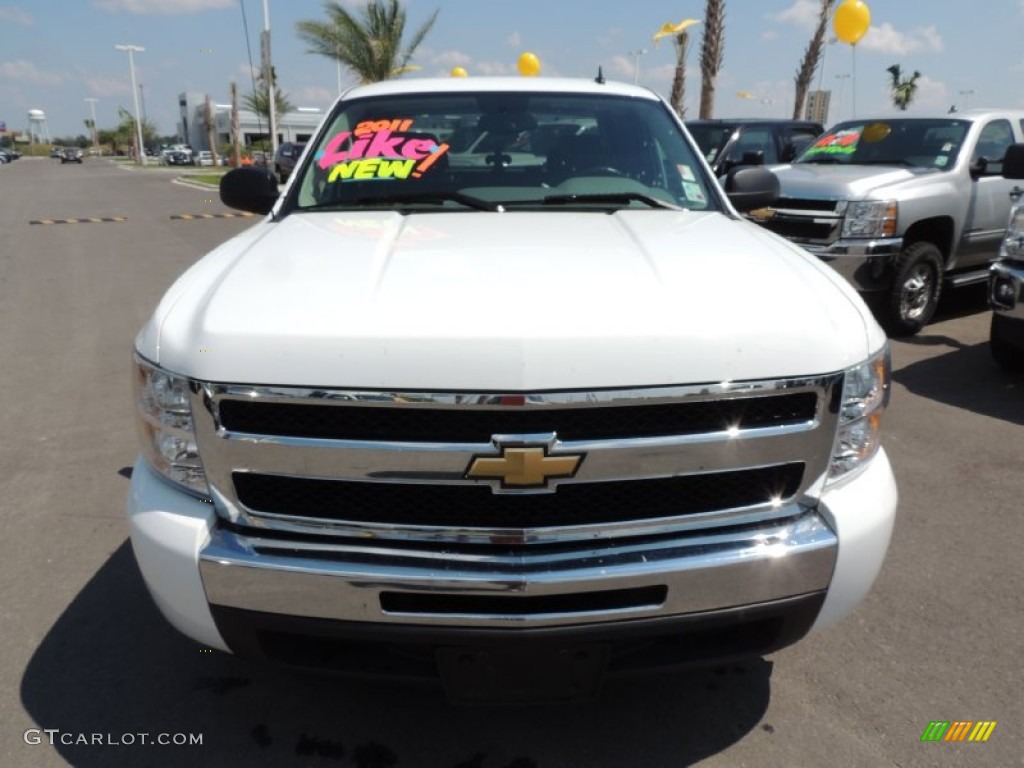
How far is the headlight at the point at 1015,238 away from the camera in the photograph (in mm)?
5281

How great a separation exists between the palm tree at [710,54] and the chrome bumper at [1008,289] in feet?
54.4

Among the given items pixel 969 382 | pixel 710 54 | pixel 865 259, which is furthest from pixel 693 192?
pixel 710 54

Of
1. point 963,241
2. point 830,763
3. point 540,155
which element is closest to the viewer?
point 830,763

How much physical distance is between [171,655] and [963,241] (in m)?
7.26

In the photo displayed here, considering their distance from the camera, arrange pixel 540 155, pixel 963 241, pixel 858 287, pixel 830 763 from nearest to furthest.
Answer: pixel 830 763 → pixel 540 155 → pixel 858 287 → pixel 963 241

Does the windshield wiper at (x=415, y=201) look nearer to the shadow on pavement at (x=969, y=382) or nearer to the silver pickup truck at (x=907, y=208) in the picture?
the shadow on pavement at (x=969, y=382)

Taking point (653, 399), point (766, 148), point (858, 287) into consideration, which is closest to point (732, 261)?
point (653, 399)

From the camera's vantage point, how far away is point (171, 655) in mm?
2678

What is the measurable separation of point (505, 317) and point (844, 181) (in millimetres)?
5952

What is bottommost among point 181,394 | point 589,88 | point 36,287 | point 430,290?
point 36,287

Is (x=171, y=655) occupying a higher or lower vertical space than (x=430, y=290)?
lower

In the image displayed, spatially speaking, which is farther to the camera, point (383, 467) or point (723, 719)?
point (723, 719)

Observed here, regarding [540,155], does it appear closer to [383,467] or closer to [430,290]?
[430,290]

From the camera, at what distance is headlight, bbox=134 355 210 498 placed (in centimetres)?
189
